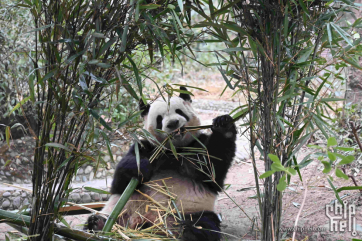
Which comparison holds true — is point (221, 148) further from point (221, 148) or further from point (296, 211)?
point (296, 211)

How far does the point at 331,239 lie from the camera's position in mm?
2547

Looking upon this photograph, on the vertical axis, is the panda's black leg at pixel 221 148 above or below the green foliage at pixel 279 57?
below

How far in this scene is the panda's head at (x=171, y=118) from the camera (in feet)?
9.30

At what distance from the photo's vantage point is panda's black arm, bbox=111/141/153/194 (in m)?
2.71

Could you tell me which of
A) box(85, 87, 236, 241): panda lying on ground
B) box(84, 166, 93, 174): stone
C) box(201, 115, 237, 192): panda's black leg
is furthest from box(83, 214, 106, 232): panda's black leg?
box(84, 166, 93, 174): stone

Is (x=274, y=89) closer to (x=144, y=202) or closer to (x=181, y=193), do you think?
(x=181, y=193)

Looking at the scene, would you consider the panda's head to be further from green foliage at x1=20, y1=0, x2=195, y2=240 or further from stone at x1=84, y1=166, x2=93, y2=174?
stone at x1=84, y1=166, x2=93, y2=174

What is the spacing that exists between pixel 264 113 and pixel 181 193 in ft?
3.80

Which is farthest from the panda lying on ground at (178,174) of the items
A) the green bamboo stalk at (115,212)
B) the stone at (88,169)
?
the stone at (88,169)

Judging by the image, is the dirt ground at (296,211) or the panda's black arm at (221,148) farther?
the panda's black arm at (221,148)

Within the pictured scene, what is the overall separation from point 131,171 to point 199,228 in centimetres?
74

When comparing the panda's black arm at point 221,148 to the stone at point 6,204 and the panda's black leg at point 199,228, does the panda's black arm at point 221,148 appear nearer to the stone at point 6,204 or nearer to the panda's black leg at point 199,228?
the panda's black leg at point 199,228

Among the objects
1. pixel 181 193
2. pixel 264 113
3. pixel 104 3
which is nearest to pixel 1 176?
pixel 181 193

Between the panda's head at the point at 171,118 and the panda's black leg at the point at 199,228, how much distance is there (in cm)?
64
